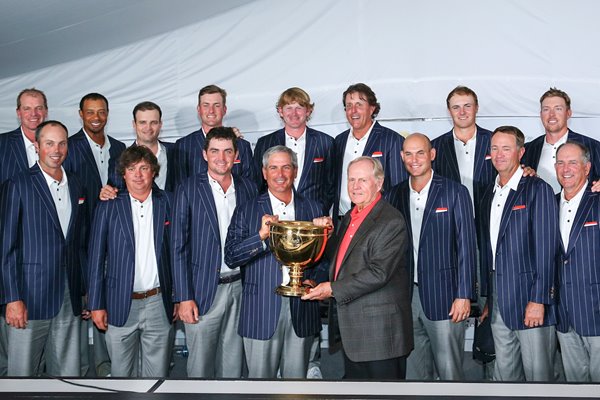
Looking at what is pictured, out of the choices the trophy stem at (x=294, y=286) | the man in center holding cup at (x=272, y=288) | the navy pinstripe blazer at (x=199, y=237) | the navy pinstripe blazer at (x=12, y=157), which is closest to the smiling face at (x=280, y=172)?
the man in center holding cup at (x=272, y=288)

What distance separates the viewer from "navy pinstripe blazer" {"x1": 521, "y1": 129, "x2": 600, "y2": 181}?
4551 mm

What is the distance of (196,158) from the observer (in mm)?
4809

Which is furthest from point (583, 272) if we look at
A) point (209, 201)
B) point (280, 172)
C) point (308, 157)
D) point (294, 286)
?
point (209, 201)

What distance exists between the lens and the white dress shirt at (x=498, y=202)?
163 inches

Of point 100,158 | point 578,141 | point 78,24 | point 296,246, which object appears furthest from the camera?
point 78,24

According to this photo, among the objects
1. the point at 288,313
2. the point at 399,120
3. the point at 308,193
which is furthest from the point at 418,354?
the point at 399,120

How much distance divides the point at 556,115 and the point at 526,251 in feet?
3.26

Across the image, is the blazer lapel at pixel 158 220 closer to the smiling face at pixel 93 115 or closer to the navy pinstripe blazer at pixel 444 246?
the smiling face at pixel 93 115

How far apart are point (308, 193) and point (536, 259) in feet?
4.44

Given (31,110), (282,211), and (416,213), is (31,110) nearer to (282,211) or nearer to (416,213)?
(282,211)

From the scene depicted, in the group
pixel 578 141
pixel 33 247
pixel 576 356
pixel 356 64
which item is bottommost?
pixel 576 356

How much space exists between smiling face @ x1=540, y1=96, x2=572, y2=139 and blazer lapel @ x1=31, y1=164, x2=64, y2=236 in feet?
8.98

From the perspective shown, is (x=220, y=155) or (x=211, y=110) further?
(x=211, y=110)

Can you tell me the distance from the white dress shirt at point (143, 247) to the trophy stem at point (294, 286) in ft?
2.69
